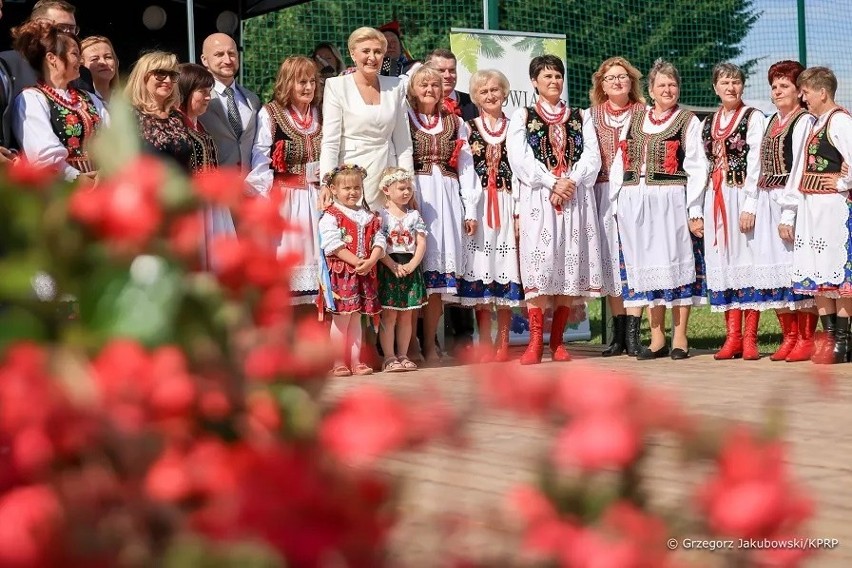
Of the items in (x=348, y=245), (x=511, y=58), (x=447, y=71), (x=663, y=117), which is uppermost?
(x=511, y=58)

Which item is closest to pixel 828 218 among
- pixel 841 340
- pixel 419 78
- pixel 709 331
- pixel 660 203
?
pixel 841 340

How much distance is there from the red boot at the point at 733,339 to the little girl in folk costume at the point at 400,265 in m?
1.69

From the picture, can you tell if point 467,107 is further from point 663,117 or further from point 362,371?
point 362,371

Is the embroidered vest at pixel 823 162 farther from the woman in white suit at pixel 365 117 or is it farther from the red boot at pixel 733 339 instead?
the woman in white suit at pixel 365 117

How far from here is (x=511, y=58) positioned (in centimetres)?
836

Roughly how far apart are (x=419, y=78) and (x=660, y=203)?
1.52m

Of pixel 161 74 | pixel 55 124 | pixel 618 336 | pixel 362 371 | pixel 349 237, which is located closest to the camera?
pixel 55 124

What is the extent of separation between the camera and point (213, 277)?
1.94 ft

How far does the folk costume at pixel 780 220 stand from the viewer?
667 cm

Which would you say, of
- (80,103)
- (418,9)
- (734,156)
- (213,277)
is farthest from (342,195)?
(418,9)

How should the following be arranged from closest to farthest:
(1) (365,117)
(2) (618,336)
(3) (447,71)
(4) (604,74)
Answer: (1) (365,117), (4) (604,74), (2) (618,336), (3) (447,71)

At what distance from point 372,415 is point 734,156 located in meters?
6.77

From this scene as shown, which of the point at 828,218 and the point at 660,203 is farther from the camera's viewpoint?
the point at 660,203

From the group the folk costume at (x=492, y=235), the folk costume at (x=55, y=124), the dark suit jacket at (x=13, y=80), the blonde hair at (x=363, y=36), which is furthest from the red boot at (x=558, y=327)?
the dark suit jacket at (x=13, y=80)
